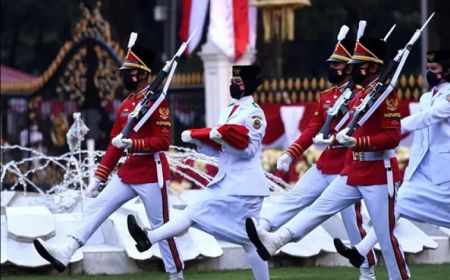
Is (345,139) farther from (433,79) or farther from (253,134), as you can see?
(433,79)

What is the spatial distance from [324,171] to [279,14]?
9.58m

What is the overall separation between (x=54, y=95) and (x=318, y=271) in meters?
10.4

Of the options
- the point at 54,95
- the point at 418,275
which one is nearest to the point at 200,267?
the point at 418,275

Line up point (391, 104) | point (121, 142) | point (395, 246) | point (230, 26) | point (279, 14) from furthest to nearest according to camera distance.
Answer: point (279, 14) < point (230, 26) < point (121, 142) < point (395, 246) < point (391, 104)

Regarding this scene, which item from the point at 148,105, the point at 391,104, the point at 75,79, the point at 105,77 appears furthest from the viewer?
the point at 75,79

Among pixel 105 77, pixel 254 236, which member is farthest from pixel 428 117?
pixel 105 77

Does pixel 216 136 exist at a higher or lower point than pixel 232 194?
higher

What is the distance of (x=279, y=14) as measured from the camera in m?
21.5

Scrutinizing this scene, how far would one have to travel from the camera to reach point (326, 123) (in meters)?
11.6

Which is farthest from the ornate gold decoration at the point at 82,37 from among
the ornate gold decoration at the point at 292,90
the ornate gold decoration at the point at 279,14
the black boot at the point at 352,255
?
the black boot at the point at 352,255

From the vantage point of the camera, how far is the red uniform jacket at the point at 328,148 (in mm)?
12023

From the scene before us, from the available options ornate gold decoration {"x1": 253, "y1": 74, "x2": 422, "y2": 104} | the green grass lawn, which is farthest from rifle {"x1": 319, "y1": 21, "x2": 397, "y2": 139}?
ornate gold decoration {"x1": 253, "y1": 74, "x2": 422, "y2": 104}

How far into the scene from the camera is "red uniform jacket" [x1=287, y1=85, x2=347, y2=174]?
12023 millimetres

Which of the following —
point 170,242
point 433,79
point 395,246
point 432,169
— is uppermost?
point 433,79
